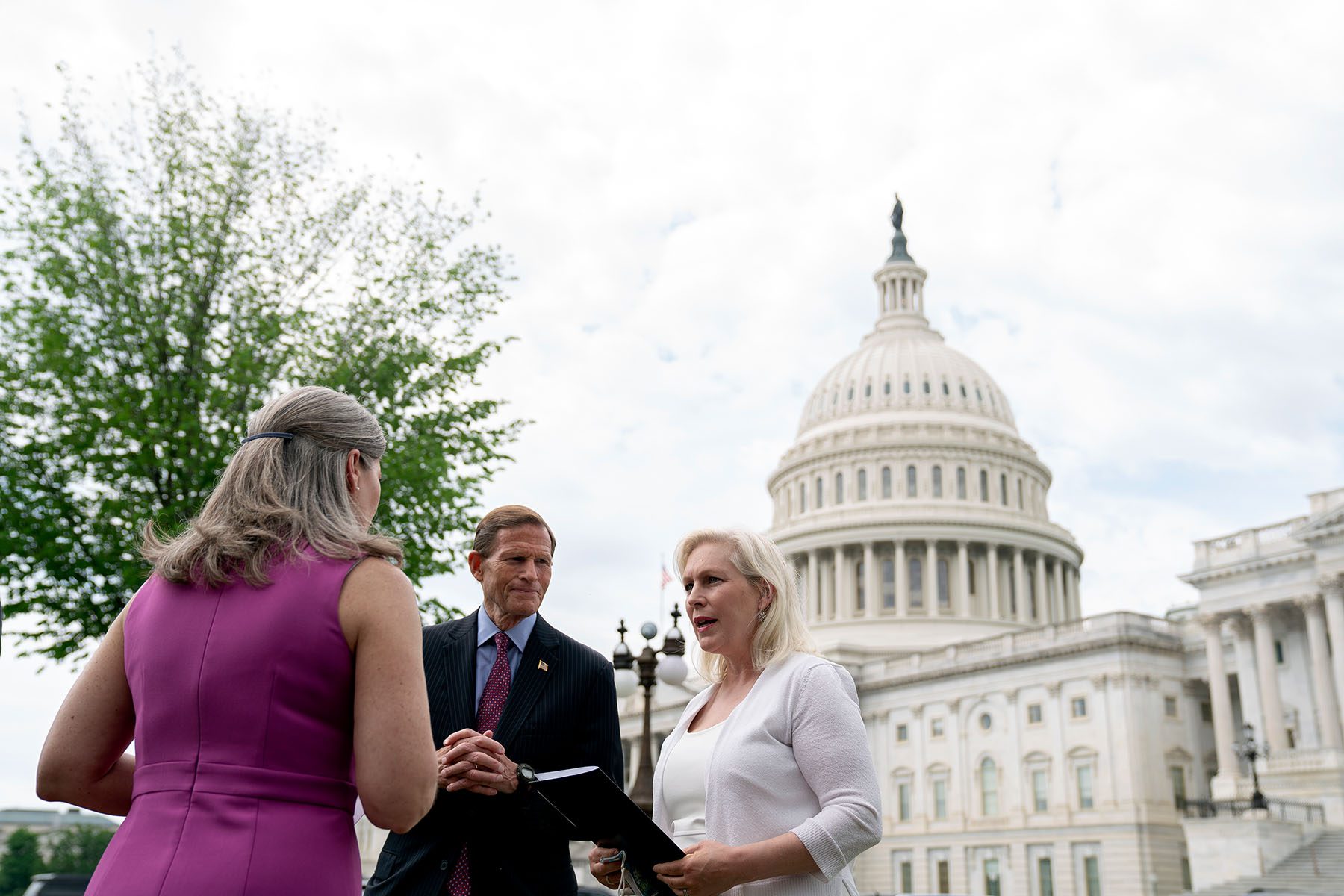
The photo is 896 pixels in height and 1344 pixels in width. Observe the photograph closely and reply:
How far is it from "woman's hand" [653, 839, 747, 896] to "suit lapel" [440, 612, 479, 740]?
1337 millimetres

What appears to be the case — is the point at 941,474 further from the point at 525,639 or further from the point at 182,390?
the point at 525,639

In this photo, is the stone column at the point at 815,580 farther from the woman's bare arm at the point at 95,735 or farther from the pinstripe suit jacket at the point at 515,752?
the woman's bare arm at the point at 95,735

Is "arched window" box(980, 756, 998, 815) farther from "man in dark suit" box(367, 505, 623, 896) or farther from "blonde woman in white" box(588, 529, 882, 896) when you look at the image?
"blonde woman in white" box(588, 529, 882, 896)

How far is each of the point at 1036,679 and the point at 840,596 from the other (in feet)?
80.1

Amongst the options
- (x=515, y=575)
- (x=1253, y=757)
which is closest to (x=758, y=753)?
(x=515, y=575)

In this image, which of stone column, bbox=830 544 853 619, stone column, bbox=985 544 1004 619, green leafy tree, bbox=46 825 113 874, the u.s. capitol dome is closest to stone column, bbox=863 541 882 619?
the u.s. capitol dome

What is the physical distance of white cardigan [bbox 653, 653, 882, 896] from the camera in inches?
172

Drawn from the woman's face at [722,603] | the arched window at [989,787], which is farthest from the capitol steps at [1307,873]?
the woman's face at [722,603]

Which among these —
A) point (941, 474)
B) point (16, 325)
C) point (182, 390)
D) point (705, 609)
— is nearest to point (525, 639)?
point (705, 609)

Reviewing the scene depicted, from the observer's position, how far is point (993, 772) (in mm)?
64250

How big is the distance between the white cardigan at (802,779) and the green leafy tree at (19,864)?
116 metres

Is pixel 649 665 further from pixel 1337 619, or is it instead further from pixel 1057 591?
pixel 1057 591

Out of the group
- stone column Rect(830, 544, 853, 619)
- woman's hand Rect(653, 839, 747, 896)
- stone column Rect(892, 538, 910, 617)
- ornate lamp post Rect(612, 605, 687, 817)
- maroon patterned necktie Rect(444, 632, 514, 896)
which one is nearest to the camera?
woman's hand Rect(653, 839, 747, 896)

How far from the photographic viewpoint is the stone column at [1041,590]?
284 ft
